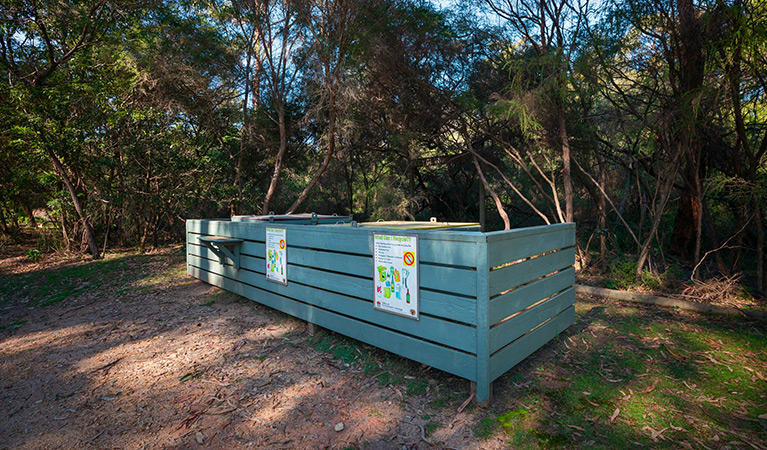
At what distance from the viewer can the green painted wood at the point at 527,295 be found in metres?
2.53

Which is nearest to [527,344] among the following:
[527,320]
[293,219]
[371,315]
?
[527,320]

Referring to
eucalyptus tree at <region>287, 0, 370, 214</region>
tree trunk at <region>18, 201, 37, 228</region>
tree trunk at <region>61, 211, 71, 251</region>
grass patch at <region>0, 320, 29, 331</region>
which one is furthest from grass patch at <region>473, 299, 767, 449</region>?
tree trunk at <region>18, 201, 37, 228</region>

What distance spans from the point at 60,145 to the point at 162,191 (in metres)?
2.11

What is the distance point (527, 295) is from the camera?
290 cm

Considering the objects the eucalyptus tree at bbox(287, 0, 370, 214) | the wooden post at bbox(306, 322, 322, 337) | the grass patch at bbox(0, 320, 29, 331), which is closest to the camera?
the wooden post at bbox(306, 322, 322, 337)

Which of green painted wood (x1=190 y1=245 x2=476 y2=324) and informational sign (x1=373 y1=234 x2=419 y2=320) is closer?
green painted wood (x1=190 y1=245 x2=476 y2=324)

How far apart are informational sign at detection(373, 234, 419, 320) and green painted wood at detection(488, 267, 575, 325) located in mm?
573

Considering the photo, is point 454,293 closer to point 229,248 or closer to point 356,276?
point 356,276

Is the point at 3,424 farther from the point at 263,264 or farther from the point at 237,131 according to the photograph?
the point at 237,131

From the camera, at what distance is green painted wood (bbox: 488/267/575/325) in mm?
2527

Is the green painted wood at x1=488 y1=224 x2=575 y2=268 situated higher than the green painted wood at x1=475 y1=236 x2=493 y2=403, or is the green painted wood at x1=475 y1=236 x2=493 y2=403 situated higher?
the green painted wood at x1=488 y1=224 x2=575 y2=268

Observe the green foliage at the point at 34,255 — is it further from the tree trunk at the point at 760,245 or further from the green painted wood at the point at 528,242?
the tree trunk at the point at 760,245

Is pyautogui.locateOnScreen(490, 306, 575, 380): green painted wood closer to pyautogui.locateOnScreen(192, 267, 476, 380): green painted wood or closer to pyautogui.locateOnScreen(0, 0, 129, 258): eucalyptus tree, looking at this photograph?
pyautogui.locateOnScreen(192, 267, 476, 380): green painted wood

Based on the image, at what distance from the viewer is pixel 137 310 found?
5004 millimetres
